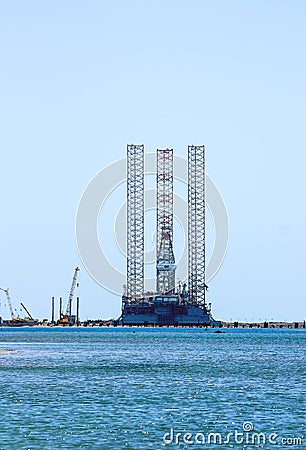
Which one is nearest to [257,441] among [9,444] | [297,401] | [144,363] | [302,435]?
[302,435]

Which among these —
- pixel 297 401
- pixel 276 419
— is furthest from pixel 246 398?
pixel 276 419

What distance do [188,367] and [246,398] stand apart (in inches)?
1095

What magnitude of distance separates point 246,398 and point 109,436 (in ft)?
51.1

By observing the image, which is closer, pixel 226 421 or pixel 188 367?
pixel 226 421

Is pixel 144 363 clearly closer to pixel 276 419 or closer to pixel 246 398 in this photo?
pixel 246 398

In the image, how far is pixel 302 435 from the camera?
4172 cm

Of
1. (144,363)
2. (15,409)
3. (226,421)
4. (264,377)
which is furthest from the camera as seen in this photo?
(144,363)

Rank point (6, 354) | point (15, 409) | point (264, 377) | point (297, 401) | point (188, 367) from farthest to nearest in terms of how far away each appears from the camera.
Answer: point (6, 354) → point (188, 367) → point (264, 377) → point (297, 401) → point (15, 409)

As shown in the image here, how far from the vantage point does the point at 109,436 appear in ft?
136

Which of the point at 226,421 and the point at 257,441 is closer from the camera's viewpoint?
the point at 257,441

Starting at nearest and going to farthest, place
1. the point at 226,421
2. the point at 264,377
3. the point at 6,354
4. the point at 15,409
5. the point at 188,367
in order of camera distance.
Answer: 1. the point at 226,421
2. the point at 15,409
3. the point at 264,377
4. the point at 188,367
5. the point at 6,354

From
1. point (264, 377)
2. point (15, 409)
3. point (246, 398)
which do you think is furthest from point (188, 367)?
point (15, 409)

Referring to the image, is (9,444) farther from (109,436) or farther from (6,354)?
(6,354)

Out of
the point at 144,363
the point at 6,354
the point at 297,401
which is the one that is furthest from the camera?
the point at 6,354
